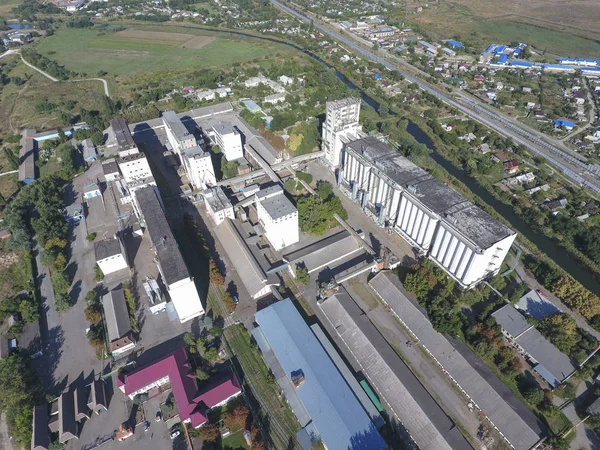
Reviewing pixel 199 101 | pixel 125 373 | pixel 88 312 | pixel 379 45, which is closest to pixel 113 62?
pixel 199 101

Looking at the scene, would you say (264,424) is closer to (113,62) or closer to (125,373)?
(125,373)

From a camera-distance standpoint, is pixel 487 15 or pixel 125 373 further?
pixel 487 15

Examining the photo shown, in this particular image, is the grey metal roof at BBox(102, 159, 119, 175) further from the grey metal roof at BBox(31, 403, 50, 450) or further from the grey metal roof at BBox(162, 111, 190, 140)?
the grey metal roof at BBox(31, 403, 50, 450)

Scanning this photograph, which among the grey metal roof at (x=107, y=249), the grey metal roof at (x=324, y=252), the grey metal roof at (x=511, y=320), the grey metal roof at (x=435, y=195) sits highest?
the grey metal roof at (x=435, y=195)

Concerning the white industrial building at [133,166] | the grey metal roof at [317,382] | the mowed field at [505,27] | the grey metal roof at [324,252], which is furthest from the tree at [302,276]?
the mowed field at [505,27]

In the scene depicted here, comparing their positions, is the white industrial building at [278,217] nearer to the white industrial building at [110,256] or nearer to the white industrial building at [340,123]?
the white industrial building at [340,123]

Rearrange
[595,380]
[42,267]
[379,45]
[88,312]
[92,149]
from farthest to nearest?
[379,45], [92,149], [42,267], [88,312], [595,380]

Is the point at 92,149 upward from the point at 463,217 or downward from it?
downward
